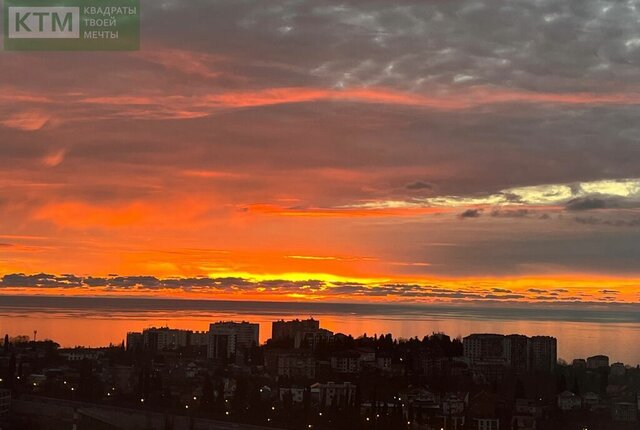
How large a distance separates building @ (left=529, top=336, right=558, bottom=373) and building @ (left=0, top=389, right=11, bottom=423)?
48.1 feet

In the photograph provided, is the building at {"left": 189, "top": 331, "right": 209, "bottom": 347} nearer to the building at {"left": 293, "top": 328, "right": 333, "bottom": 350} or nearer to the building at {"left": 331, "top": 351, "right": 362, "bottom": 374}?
the building at {"left": 293, "top": 328, "right": 333, "bottom": 350}

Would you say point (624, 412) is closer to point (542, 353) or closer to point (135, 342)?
point (542, 353)

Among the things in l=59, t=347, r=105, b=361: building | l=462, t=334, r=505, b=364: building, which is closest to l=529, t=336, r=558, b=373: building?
l=462, t=334, r=505, b=364: building

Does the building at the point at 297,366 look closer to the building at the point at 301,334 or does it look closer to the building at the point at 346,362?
the building at the point at 346,362

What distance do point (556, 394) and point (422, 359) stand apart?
5.86 meters

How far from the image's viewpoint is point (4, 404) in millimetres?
14156

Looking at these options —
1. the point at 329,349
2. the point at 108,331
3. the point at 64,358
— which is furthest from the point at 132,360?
the point at 108,331

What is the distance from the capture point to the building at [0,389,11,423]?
13712 mm

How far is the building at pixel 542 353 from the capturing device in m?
24.1

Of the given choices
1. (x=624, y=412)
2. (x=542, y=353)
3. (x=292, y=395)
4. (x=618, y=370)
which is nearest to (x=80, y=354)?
(x=292, y=395)

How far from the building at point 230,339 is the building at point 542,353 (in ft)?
29.7

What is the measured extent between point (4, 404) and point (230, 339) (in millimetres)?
16257

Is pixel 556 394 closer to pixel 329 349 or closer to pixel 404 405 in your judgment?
pixel 404 405

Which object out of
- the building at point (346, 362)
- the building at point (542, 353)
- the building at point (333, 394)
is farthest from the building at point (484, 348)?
the building at point (333, 394)
